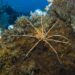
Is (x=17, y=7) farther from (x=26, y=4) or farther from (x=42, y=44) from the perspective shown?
(x=42, y=44)

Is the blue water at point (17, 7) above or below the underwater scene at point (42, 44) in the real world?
above

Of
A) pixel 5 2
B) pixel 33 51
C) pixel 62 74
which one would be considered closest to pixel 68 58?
pixel 62 74

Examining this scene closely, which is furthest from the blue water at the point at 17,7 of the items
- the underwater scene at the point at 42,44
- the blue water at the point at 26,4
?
the underwater scene at the point at 42,44

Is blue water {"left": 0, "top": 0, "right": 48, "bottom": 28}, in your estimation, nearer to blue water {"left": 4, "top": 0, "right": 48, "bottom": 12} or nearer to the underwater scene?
blue water {"left": 4, "top": 0, "right": 48, "bottom": 12}

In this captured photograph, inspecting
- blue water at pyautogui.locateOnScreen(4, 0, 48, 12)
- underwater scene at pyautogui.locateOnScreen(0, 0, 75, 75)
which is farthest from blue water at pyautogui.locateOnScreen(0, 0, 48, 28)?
underwater scene at pyautogui.locateOnScreen(0, 0, 75, 75)

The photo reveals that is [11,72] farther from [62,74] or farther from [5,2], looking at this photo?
[5,2]

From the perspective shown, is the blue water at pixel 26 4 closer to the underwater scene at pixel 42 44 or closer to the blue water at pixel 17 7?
the blue water at pixel 17 7

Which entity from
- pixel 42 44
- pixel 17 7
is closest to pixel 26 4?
pixel 17 7
